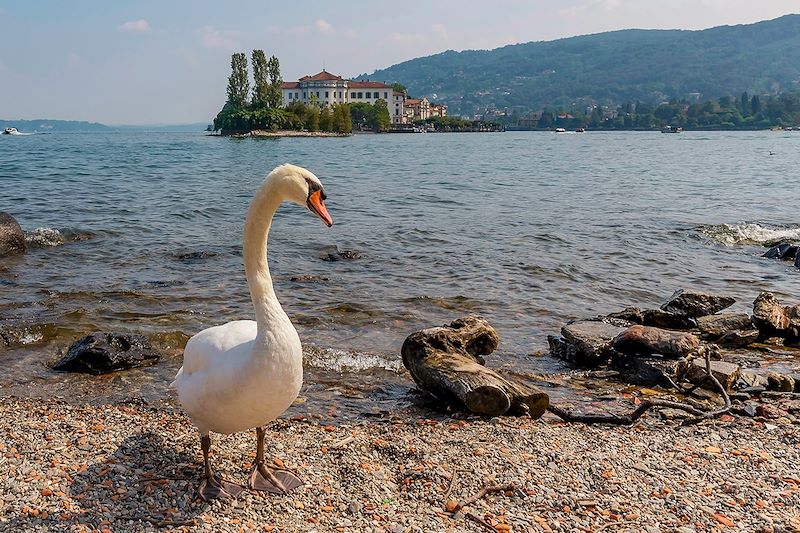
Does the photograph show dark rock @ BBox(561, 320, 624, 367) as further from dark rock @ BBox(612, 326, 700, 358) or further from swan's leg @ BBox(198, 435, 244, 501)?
swan's leg @ BBox(198, 435, 244, 501)

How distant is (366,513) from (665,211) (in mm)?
24712

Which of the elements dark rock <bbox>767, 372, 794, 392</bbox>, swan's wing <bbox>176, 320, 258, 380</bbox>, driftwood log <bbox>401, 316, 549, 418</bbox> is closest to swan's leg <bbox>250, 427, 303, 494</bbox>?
swan's wing <bbox>176, 320, 258, 380</bbox>

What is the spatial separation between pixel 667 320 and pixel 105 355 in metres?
8.77

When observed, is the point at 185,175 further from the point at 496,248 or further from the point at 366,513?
the point at 366,513

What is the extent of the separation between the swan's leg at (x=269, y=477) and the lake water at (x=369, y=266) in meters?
2.24

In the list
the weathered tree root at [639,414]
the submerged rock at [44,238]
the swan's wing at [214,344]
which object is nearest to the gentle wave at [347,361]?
the weathered tree root at [639,414]

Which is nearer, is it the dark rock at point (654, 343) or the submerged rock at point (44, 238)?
the dark rock at point (654, 343)

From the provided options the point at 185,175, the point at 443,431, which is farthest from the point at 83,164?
the point at 443,431

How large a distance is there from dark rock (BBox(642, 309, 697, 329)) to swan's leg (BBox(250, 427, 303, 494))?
25.1 ft

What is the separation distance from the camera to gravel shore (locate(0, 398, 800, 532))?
4.54 metres

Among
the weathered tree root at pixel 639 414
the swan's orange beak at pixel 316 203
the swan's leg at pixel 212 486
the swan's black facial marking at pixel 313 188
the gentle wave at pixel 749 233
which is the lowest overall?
the gentle wave at pixel 749 233

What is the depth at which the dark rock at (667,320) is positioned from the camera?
35.0 feet

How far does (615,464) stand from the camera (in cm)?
550

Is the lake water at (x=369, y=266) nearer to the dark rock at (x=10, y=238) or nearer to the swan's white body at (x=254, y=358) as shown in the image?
the dark rock at (x=10, y=238)
